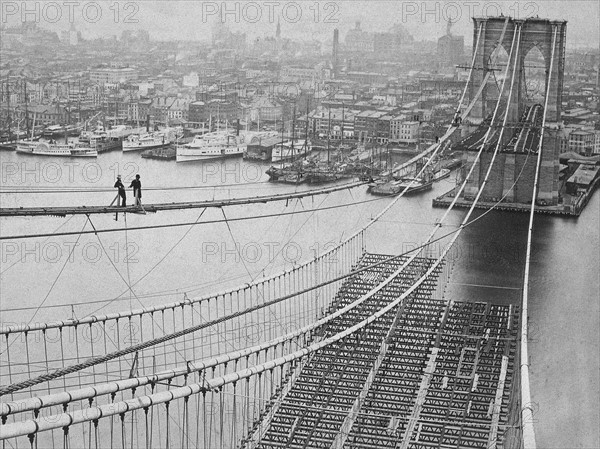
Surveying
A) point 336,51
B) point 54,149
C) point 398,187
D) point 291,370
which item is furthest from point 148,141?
point 291,370

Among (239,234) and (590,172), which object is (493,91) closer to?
(590,172)

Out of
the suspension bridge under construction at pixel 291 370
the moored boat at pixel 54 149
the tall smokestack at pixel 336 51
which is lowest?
the moored boat at pixel 54 149

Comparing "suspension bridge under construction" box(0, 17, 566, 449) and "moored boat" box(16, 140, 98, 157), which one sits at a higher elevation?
"suspension bridge under construction" box(0, 17, 566, 449)

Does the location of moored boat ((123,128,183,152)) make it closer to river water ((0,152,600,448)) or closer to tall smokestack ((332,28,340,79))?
river water ((0,152,600,448))

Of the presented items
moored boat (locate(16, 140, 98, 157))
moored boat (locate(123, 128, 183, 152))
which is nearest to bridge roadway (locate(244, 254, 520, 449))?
moored boat (locate(16, 140, 98, 157))

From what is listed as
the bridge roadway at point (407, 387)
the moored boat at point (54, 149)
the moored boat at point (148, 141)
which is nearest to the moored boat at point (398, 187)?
the moored boat at point (148, 141)

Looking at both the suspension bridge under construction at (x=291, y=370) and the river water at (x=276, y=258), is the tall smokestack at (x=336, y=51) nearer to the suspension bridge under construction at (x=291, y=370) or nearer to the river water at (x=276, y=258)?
the river water at (x=276, y=258)

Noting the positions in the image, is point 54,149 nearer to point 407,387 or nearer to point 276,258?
point 276,258
